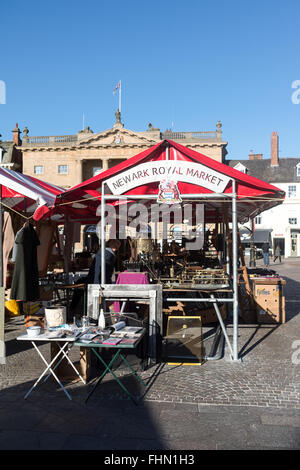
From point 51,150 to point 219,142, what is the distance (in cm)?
2016

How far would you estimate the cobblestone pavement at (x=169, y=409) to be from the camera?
150 inches

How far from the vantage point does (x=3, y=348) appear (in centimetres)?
659

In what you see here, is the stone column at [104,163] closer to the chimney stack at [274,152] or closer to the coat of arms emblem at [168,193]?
the chimney stack at [274,152]

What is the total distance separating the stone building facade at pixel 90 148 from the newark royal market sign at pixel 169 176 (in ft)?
141

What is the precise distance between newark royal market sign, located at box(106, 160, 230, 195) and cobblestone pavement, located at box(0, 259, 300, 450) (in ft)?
9.20

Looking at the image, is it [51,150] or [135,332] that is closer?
[135,332]

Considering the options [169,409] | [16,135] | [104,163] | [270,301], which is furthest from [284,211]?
[169,409]

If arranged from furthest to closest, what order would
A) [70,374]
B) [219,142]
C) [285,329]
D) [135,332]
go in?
[219,142] → [285,329] → [70,374] → [135,332]

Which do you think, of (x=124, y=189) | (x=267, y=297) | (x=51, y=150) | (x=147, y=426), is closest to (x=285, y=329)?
(x=267, y=297)

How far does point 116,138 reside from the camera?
5003cm

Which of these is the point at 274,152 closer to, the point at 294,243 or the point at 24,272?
the point at 294,243

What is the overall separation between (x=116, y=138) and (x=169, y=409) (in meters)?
47.6

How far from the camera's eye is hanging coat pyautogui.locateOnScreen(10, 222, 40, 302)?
7395 millimetres

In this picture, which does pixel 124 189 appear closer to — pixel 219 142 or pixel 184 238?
pixel 184 238
